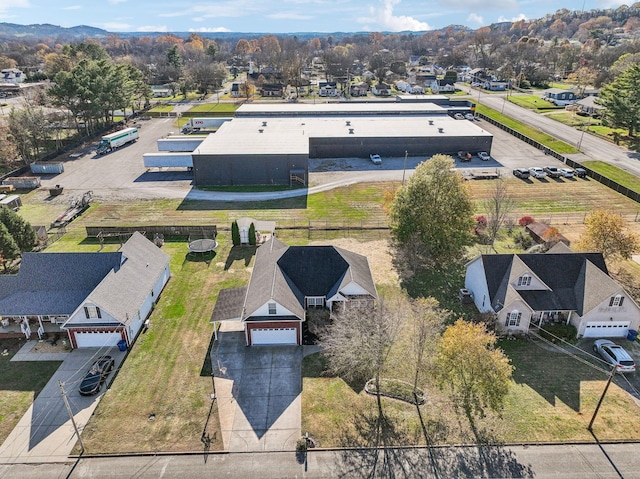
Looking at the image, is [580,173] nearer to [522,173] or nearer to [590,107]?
[522,173]

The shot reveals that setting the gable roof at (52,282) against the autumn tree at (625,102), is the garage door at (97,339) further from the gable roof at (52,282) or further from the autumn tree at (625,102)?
the autumn tree at (625,102)

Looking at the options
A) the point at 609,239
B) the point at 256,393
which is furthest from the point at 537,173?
the point at 256,393

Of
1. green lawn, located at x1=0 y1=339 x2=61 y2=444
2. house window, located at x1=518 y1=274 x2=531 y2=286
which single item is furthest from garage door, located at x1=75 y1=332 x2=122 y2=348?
house window, located at x1=518 y1=274 x2=531 y2=286

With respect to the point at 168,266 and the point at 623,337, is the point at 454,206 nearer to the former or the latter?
the point at 623,337

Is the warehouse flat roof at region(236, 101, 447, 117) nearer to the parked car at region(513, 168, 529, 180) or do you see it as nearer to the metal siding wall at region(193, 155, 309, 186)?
the parked car at region(513, 168, 529, 180)

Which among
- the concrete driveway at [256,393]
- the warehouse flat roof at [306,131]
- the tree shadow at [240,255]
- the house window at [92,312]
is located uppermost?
the warehouse flat roof at [306,131]

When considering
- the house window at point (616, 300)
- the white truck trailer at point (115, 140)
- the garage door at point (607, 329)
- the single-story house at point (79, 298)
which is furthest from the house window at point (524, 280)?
the white truck trailer at point (115, 140)
